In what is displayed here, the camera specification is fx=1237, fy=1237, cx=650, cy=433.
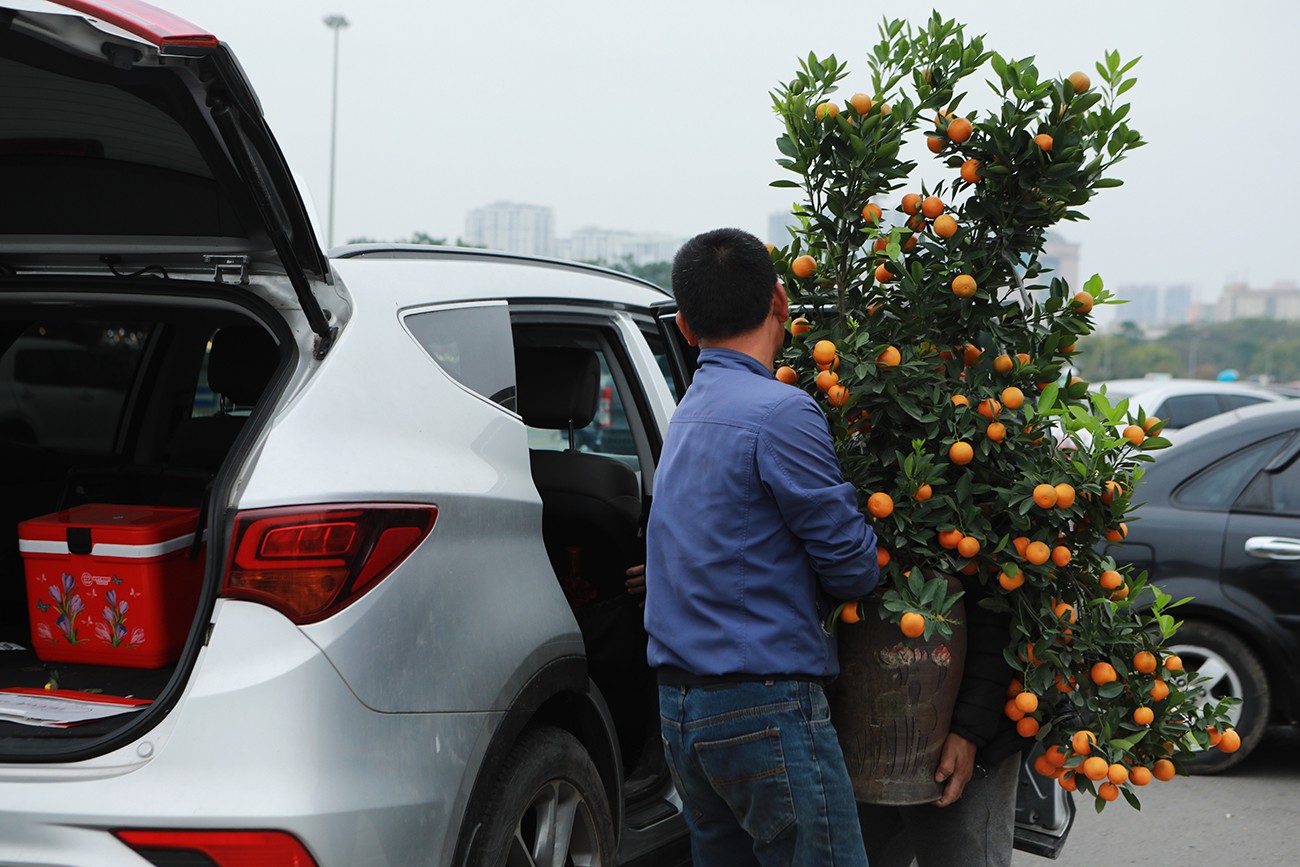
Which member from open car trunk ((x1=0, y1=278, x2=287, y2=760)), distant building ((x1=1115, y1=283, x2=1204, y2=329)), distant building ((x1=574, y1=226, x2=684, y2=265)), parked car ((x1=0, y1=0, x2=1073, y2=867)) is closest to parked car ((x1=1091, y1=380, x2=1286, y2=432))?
distant building ((x1=574, y1=226, x2=684, y2=265))

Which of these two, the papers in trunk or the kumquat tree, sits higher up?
the kumquat tree

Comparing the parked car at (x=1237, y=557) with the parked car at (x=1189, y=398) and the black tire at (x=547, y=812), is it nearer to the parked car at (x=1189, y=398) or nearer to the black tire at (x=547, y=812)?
the black tire at (x=547, y=812)

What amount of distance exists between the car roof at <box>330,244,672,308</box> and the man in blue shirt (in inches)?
23.9

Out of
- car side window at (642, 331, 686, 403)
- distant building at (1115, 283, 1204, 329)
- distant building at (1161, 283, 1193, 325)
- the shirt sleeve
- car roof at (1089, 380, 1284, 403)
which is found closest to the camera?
the shirt sleeve

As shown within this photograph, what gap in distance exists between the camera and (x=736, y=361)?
2.48 m

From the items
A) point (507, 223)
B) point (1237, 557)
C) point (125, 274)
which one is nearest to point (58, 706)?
point (125, 274)

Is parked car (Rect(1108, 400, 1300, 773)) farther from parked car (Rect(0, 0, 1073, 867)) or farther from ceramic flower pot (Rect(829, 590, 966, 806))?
ceramic flower pot (Rect(829, 590, 966, 806))

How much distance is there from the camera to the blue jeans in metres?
2.33

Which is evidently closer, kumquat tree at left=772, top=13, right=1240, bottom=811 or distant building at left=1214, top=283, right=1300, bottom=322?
kumquat tree at left=772, top=13, right=1240, bottom=811

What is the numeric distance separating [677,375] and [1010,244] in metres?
1.49

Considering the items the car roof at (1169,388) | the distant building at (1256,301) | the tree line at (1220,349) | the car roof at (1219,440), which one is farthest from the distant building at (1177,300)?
the car roof at (1219,440)

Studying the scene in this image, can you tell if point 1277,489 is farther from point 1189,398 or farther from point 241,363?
point 1189,398

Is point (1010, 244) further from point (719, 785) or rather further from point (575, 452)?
point (575, 452)

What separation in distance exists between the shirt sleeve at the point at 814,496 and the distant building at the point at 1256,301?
7426 centimetres
